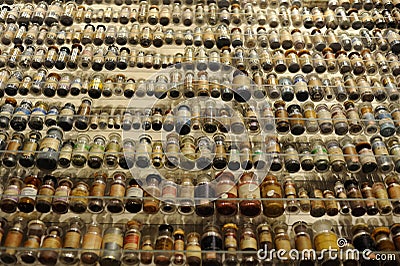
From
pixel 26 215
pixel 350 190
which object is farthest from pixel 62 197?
pixel 350 190

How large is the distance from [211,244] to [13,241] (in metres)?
0.68

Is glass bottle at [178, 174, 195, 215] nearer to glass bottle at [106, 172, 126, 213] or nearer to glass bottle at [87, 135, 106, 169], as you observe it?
glass bottle at [106, 172, 126, 213]

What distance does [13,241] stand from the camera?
1.44 meters

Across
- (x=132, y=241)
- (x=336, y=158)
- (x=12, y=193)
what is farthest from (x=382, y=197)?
(x=12, y=193)

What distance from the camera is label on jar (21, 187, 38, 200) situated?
1482 mm

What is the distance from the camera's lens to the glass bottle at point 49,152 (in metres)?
1.54

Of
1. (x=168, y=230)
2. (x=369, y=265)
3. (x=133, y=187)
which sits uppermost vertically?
(x=133, y=187)

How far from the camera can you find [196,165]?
1.57m

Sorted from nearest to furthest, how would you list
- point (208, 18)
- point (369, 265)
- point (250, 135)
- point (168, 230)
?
point (369, 265), point (168, 230), point (250, 135), point (208, 18)

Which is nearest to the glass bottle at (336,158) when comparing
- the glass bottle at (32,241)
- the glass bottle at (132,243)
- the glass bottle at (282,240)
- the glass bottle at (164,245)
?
the glass bottle at (282,240)

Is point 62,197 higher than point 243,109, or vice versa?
point 243,109

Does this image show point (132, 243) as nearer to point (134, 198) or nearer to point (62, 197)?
point (134, 198)

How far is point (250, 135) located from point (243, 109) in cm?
13

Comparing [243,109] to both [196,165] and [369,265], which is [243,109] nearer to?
[196,165]
